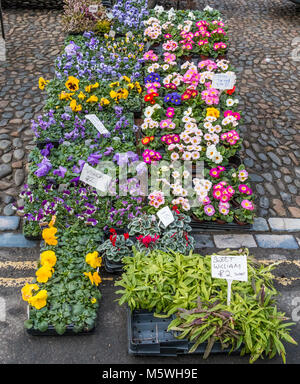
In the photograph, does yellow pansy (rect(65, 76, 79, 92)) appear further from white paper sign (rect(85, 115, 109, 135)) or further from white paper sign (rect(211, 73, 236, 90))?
white paper sign (rect(211, 73, 236, 90))

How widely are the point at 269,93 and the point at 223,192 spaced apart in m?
3.43

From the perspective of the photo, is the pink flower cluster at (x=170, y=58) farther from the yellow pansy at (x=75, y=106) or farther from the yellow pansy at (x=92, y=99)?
the yellow pansy at (x=75, y=106)

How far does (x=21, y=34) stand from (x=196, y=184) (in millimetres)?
6155

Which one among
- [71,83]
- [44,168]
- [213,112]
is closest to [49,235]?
[44,168]

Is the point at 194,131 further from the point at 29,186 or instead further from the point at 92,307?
the point at 92,307

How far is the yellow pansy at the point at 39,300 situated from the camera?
2904 mm

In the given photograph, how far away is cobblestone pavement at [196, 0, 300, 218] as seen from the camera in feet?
15.9

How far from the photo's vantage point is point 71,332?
117 inches

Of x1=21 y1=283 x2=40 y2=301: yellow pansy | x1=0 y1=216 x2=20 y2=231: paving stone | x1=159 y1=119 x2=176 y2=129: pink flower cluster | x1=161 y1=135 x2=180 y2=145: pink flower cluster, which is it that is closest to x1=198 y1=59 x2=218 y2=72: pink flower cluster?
x1=159 y1=119 x2=176 y2=129: pink flower cluster

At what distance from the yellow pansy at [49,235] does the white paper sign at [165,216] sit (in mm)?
1013

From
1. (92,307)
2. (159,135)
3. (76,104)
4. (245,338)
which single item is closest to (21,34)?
(76,104)

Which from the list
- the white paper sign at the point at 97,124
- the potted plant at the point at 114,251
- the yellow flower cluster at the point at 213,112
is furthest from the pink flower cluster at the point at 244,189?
the white paper sign at the point at 97,124

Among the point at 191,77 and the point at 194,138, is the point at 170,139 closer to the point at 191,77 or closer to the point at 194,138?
the point at 194,138

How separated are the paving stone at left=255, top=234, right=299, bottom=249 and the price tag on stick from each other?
125 centimetres
